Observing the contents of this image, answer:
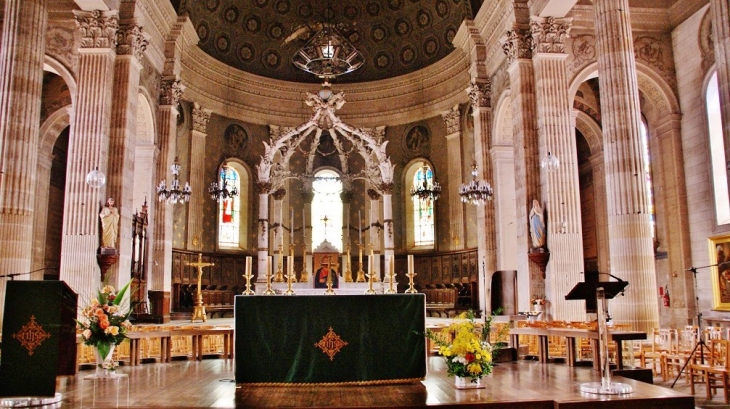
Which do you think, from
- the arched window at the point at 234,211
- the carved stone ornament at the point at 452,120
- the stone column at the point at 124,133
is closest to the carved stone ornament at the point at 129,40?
the stone column at the point at 124,133

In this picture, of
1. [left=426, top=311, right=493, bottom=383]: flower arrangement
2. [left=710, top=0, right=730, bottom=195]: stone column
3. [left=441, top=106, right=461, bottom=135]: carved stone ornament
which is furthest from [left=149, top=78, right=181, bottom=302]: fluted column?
[left=710, top=0, right=730, bottom=195]: stone column

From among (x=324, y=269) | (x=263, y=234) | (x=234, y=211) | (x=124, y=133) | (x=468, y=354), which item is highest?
(x=124, y=133)

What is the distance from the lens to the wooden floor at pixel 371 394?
22.5 feet

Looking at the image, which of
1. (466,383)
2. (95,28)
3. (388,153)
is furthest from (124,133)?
(388,153)

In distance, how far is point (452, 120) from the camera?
81.7 ft

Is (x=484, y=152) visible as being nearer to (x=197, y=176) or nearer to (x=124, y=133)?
(x=197, y=176)

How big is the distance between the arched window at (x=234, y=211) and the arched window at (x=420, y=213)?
7.05m

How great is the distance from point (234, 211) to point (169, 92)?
6845 millimetres

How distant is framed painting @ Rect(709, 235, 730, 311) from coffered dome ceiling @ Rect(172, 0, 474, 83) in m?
13.3

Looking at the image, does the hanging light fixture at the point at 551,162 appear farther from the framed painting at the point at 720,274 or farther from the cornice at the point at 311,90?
the cornice at the point at 311,90

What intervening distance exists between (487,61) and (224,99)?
36.3 ft

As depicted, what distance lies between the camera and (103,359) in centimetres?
855

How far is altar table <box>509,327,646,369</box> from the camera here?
8945 mm

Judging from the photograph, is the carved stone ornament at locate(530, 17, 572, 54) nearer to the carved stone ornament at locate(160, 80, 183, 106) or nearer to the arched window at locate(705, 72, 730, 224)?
the arched window at locate(705, 72, 730, 224)
